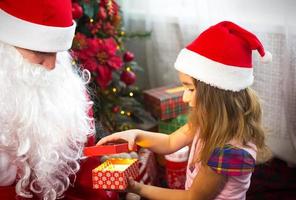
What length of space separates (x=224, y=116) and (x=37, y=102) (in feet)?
1.84

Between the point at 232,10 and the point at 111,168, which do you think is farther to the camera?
the point at 232,10

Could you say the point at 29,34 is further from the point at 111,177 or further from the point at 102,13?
the point at 102,13

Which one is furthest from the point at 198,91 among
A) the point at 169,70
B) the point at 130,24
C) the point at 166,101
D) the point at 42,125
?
→ the point at 130,24

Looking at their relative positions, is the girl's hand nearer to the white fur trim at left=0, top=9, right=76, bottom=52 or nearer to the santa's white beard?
the santa's white beard

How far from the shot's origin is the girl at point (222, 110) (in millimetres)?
1274

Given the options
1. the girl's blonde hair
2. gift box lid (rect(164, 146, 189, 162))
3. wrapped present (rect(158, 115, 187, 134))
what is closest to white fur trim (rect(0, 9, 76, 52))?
the girl's blonde hair

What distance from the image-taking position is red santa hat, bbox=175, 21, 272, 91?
4.15 ft

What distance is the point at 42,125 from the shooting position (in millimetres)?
1271

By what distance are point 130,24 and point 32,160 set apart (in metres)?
1.62

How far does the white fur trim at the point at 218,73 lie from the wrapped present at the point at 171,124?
901 mm

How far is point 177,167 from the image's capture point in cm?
191

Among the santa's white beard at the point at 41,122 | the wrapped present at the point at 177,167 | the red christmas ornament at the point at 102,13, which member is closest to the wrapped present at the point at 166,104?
the wrapped present at the point at 177,167

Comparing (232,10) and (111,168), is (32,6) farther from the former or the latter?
(232,10)

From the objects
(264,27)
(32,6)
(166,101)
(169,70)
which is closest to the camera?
(32,6)
